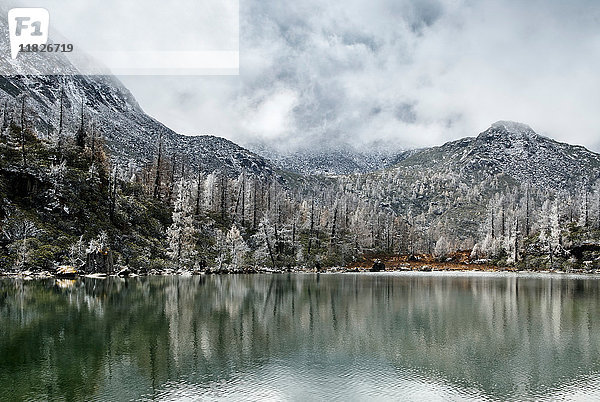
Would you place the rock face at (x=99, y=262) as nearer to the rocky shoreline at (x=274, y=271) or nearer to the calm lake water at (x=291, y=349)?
the rocky shoreline at (x=274, y=271)

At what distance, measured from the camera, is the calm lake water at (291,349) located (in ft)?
64.4

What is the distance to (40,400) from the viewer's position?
17250 mm

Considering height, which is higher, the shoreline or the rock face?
the rock face

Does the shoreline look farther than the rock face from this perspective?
No

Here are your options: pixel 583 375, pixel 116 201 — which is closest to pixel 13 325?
pixel 583 375

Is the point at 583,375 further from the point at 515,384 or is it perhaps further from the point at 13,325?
the point at 13,325

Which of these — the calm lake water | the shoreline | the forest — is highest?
the forest

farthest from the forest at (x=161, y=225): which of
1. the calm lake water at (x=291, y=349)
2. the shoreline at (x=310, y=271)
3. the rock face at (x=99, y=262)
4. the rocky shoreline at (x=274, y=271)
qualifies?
the calm lake water at (x=291, y=349)

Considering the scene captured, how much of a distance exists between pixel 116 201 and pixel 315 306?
63149mm

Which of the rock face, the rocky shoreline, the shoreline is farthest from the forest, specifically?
the shoreline

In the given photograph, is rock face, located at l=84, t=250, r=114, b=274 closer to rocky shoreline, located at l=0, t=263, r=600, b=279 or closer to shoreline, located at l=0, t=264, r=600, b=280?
rocky shoreline, located at l=0, t=263, r=600, b=279

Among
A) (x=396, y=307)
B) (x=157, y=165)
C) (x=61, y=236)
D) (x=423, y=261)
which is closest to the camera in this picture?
(x=396, y=307)

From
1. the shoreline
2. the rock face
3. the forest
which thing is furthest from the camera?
the forest

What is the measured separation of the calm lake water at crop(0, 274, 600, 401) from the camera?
19625mm
